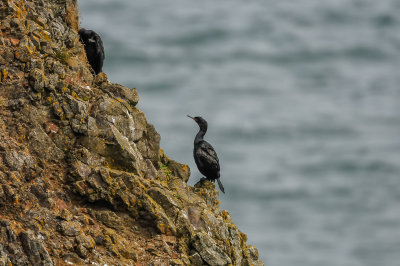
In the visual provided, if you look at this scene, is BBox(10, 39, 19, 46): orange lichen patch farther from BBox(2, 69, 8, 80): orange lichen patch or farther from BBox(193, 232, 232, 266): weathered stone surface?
BBox(193, 232, 232, 266): weathered stone surface

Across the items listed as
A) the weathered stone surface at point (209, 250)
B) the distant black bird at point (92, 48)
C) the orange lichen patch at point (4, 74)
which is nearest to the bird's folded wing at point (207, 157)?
the distant black bird at point (92, 48)

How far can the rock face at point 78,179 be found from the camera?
1207cm

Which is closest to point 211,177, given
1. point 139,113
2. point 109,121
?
point 139,113

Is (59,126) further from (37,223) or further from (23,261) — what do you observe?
(23,261)

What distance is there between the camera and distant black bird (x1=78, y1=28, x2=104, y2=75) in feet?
66.2

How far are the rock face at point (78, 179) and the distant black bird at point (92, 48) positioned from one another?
3.54 metres

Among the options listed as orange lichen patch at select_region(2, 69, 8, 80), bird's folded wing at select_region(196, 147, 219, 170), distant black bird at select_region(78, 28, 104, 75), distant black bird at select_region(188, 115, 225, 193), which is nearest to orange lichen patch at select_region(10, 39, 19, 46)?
orange lichen patch at select_region(2, 69, 8, 80)

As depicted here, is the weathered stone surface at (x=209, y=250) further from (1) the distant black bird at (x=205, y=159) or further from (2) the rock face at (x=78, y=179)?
(1) the distant black bird at (x=205, y=159)

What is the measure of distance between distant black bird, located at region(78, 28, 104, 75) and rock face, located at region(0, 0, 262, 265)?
11.6ft

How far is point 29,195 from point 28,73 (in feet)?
9.56

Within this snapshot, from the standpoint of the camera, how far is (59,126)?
14.0 meters

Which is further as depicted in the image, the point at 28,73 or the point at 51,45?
the point at 51,45

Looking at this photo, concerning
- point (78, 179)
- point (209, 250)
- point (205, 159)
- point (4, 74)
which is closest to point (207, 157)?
point (205, 159)

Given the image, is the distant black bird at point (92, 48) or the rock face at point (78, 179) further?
the distant black bird at point (92, 48)
